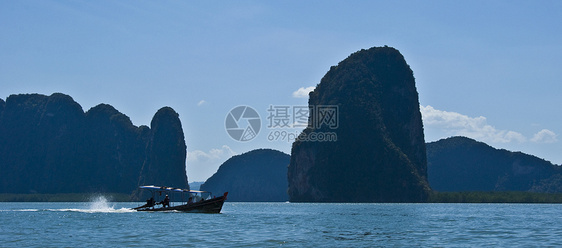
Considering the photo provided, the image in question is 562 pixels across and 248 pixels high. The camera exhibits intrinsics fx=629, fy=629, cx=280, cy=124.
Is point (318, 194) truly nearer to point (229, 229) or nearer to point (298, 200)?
point (298, 200)

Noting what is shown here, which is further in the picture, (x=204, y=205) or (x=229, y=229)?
(x=204, y=205)

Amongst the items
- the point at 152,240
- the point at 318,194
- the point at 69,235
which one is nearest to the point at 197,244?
the point at 152,240

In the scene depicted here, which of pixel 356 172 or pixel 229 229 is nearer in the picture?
pixel 229 229

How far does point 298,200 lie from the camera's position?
19500cm

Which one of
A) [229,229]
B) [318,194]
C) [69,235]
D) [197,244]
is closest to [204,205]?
[229,229]

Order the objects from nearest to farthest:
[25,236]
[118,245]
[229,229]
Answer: [118,245] → [25,236] → [229,229]

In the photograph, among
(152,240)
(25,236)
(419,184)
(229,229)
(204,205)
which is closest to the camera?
(152,240)

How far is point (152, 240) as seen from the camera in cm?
4081

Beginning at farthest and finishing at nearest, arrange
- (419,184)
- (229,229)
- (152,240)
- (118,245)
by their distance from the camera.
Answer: (419,184)
(229,229)
(152,240)
(118,245)

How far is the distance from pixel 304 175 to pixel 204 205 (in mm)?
124619

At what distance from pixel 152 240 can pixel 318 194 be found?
153 metres

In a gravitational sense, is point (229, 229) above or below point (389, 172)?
below

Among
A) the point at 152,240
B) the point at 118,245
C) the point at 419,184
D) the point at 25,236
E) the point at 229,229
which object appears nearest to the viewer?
the point at 118,245

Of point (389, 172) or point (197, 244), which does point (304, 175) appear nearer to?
point (389, 172)
